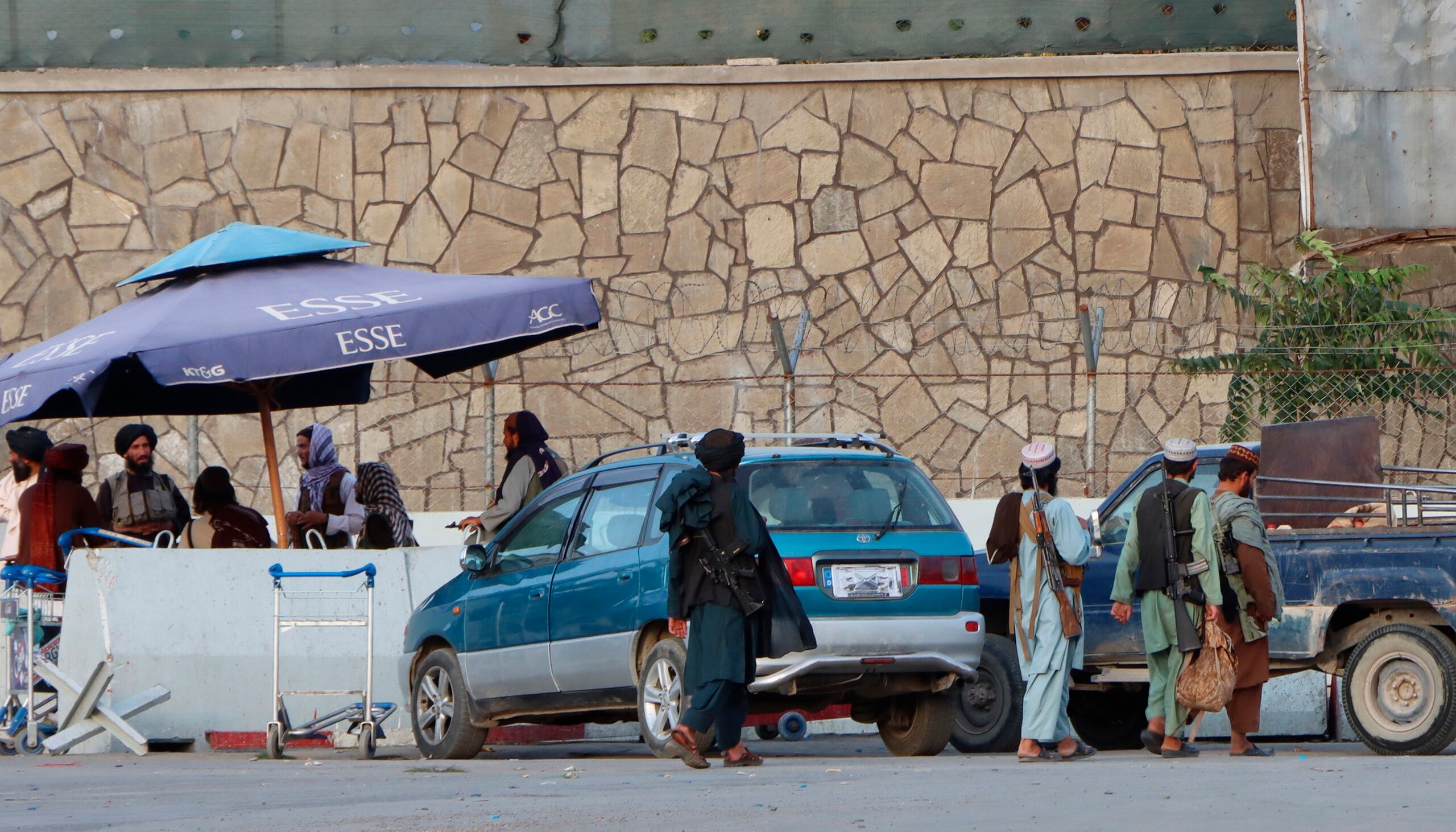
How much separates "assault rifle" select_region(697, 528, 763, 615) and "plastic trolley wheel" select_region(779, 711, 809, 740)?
3.31 m

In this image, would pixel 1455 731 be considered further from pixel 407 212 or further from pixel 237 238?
pixel 407 212

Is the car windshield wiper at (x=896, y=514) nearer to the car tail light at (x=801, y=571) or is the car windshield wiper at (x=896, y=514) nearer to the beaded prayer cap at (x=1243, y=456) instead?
the car tail light at (x=801, y=571)

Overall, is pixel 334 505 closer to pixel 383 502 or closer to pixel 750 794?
pixel 383 502

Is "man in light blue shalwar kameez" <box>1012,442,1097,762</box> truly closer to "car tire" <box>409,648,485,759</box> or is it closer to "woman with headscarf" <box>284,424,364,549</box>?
"car tire" <box>409,648,485,759</box>

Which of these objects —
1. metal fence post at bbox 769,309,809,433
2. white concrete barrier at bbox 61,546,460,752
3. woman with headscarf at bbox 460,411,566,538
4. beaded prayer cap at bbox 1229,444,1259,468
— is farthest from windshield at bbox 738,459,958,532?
metal fence post at bbox 769,309,809,433

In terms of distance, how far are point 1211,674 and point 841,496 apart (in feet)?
6.88

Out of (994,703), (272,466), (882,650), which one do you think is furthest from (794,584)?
(272,466)

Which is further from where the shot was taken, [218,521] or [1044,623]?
[218,521]

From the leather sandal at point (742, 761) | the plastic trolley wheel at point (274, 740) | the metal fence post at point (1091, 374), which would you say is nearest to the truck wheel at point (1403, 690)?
the leather sandal at point (742, 761)

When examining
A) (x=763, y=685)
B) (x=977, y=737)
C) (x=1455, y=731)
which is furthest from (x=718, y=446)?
(x=1455, y=731)

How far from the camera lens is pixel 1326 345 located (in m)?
17.9

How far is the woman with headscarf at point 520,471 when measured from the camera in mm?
13484

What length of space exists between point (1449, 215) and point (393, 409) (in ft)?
32.5

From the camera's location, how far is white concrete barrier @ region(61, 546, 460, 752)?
12.1 m
